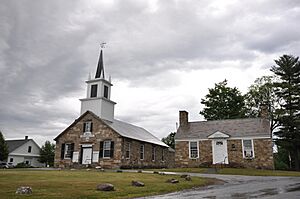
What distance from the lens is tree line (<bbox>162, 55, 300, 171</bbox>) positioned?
122 ft

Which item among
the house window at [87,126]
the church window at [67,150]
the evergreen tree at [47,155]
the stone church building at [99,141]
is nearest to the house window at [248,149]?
the stone church building at [99,141]

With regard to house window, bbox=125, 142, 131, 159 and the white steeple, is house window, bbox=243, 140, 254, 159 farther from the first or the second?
the white steeple

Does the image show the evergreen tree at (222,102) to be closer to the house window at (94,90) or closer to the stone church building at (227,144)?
the stone church building at (227,144)

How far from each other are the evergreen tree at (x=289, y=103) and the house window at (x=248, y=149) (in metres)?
9.42

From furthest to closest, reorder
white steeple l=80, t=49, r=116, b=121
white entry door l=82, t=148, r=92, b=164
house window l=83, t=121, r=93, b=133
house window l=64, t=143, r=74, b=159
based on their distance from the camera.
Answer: white steeple l=80, t=49, r=116, b=121
house window l=64, t=143, r=74, b=159
house window l=83, t=121, r=93, b=133
white entry door l=82, t=148, r=92, b=164

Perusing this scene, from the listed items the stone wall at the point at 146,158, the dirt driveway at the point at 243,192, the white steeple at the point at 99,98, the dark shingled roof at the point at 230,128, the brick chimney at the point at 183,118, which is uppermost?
the white steeple at the point at 99,98

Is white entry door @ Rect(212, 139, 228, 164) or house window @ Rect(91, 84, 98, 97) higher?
house window @ Rect(91, 84, 98, 97)

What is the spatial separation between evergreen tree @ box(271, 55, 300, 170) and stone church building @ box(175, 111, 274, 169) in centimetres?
725

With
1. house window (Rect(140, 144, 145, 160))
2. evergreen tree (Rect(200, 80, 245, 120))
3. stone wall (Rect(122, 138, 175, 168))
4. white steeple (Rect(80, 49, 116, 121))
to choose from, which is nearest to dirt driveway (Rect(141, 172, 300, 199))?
stone wall (Rect(122, 138, 175, 168))

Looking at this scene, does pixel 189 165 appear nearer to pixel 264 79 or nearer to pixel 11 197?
pixel 264 79

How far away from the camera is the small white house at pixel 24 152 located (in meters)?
54.8

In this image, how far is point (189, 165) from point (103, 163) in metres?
9.22

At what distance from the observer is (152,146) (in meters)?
Answer: 38.5

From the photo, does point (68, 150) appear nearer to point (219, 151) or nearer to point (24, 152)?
point (219, 151)
